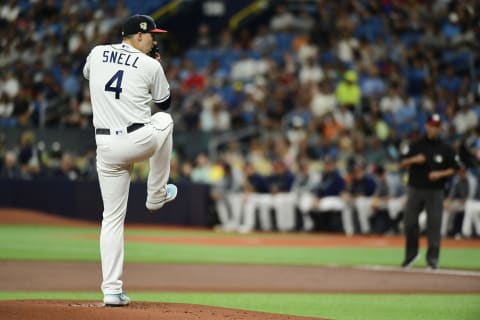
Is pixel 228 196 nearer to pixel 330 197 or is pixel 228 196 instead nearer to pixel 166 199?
pixel 330 197

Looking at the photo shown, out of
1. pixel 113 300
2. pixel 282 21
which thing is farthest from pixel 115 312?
pixel 282 21

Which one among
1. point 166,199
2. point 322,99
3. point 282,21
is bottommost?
point 322,99

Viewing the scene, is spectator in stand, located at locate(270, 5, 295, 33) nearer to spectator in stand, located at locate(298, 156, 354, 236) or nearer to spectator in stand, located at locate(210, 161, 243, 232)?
spectator in stand, located at locate(210, 161, 243, 232)

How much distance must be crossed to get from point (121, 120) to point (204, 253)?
9561mm

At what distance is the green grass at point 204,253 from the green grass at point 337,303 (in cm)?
443

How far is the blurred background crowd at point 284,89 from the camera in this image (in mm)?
23250

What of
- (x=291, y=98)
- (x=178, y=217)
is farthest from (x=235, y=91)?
(x=178, y=217)

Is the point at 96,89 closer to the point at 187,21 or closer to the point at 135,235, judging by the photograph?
the point at 135,235

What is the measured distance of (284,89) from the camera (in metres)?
25.2

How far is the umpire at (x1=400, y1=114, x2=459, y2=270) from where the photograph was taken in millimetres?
14227

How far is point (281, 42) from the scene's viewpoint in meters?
27.7

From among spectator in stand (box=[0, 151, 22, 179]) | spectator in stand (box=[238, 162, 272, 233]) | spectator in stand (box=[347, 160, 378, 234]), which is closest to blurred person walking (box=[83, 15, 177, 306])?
spectator in stand (box=[347, 160, 378, 234])

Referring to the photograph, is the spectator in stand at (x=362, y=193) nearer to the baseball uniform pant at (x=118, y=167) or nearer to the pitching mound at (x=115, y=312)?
the pitching mound at (x=115, y=312)

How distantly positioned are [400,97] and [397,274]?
1077 cm
